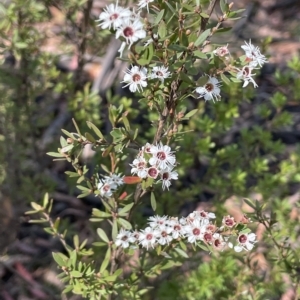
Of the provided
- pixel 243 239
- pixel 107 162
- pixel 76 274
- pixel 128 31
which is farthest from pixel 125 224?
pixel 107 162

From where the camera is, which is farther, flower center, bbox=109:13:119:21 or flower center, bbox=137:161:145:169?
flower center, bbox=137:161:145:169

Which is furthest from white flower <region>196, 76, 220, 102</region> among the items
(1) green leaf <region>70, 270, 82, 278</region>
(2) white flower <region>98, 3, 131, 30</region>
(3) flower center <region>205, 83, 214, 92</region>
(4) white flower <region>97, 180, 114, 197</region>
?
(1) green leaf <region>70, 270, 82, 278</region>

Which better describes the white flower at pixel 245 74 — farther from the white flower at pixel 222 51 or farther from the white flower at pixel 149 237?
the white flower at pixel 149 237

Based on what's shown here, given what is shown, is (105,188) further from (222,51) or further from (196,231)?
(222,51)

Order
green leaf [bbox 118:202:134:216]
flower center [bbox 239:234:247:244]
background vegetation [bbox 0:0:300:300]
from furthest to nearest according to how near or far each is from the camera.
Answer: background vegetation [bbox 0:0:300:300] < green leaf [bbox 118:202:134:216] < flower center [bbox 239:234:247:244]

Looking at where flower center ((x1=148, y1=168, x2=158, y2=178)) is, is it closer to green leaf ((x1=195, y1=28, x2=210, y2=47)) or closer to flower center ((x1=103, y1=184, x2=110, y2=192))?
flower center ((x1=103, y1=184, x2=110, y2=192))

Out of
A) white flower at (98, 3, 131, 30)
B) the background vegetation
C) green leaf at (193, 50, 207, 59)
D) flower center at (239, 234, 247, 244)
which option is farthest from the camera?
the background vegetation

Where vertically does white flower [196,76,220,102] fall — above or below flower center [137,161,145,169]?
above
